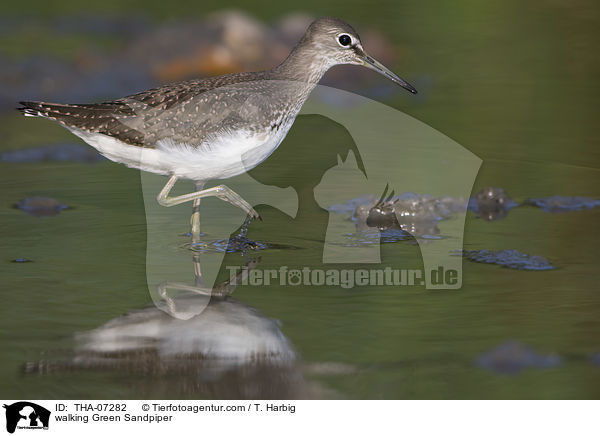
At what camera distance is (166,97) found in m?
8.23

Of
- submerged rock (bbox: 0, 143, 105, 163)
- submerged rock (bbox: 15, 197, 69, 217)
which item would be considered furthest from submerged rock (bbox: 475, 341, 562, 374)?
submerged rock (bbox: 0, 143, 105, 163)

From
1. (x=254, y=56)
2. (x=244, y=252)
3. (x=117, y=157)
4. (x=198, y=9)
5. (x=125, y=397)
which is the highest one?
(x=198, y=9)

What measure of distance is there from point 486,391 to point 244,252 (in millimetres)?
2918

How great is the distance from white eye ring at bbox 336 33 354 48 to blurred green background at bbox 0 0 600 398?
1.73 m

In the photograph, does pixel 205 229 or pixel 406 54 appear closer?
pixel 205 229

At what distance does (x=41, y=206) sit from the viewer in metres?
9.08

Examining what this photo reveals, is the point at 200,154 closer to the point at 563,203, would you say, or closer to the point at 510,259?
the point at 510,259

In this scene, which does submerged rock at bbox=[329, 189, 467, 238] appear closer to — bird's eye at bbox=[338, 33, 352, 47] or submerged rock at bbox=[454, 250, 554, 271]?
submerged rock at bbox=[454, 250, 554, 271]

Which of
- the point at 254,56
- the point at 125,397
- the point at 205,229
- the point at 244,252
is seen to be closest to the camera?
the point at 125,397

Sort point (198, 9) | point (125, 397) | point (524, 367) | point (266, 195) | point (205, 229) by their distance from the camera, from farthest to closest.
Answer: point (198, 9)
point (266, 195)
point (205, 229)
point (524, 367)
point (125, 397)

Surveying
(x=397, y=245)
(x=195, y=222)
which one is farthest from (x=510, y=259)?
(x=195, y=222)

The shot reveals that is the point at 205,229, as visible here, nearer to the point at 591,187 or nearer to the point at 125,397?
the point at 125,397

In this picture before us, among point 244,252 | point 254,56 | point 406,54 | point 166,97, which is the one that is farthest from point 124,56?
point 244,252

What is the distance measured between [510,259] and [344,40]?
2591mm
